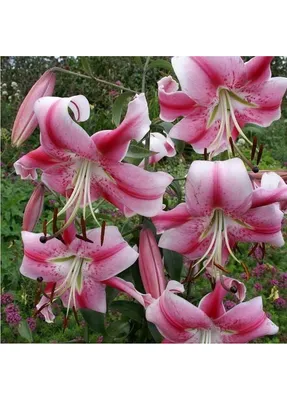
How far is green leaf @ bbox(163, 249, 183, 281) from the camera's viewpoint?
806mm

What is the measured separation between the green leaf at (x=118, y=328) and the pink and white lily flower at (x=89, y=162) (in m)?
0.22

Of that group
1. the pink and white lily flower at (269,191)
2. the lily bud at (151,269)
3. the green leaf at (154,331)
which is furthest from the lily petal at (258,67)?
the green leaf at (154,331)

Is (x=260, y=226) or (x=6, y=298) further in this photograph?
(x=6, y=298)

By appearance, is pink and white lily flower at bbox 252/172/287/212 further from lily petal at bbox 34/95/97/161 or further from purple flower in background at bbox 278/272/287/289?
purple flower in background at bbox 278/272/287/289

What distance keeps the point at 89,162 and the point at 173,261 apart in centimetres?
19

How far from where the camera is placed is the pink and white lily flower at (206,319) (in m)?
0.73

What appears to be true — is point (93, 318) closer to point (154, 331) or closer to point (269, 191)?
point (154, 331)

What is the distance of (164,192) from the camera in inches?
28.2

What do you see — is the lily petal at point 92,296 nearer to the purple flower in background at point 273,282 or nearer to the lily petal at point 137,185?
the lily petal at point 137,185

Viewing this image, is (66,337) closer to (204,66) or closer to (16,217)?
(16,217)

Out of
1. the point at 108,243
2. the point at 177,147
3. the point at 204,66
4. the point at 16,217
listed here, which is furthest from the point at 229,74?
the point at 16,217

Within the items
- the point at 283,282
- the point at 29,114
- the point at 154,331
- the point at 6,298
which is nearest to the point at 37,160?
the point at 29,114

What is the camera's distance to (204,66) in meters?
0.72

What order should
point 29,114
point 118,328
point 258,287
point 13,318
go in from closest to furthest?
point 29,114 → point 118,328 → point 13,318 → point 258,287
